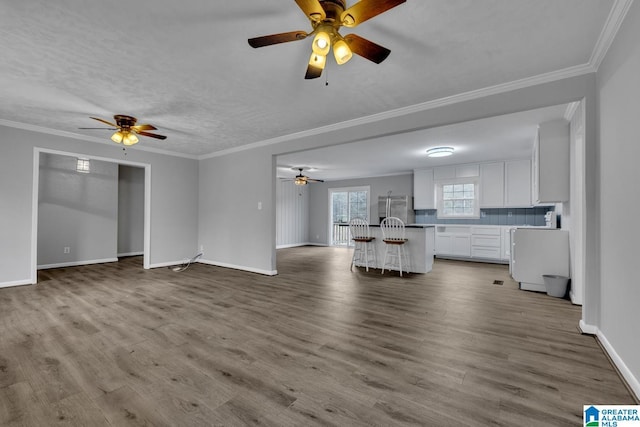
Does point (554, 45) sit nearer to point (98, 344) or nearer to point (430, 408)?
point (430, 408)

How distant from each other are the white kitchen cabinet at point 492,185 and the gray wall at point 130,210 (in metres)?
8.91

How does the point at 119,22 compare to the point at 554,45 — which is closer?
the point at 119,22

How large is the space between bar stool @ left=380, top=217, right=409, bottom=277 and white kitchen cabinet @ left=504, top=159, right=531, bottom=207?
3196 mm

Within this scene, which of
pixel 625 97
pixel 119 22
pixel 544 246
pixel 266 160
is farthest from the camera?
pixel 266 160

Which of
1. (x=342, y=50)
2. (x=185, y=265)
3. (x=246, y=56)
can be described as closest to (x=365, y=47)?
(x=342, y=50)

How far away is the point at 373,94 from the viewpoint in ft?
10.7

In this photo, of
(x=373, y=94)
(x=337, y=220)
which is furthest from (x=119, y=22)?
(x=337, y=220)

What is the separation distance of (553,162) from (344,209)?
6992mm

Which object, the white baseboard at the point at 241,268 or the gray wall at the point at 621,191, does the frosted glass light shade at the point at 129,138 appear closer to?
the white baseboard at the point at 241,268

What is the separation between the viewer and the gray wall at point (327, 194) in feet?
29.4

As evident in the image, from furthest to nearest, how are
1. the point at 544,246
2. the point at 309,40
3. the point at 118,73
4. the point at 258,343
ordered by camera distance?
1. the point at 544,246
2. the point at 118,73
3. the point at 258,343
4. the point at 309,40

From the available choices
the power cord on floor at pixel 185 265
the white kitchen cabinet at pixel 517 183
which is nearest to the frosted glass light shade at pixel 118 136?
the power cord on floor at pixel 185 265

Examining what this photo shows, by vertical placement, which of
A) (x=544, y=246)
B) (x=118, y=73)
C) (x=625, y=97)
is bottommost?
(x=544, y=246)

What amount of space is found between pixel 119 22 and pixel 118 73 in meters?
0.91
